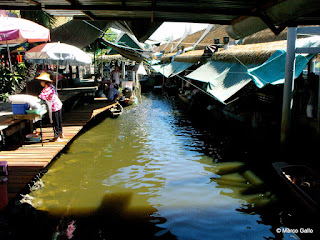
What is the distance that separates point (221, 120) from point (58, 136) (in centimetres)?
847

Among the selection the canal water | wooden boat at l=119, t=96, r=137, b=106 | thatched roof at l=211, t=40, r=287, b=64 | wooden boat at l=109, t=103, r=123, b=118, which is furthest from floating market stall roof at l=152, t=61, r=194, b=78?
the canal water

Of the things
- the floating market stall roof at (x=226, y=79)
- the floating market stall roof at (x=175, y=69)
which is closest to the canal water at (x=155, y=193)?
the floating market stall roof at (x=226, y=79)

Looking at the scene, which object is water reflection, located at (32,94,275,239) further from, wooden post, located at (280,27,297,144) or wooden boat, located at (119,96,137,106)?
wooden boat, located at (119,96,137,106)

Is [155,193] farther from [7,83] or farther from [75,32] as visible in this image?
[75,32]

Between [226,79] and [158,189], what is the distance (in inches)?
241

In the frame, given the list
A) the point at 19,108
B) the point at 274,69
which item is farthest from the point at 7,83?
the point at 274,69

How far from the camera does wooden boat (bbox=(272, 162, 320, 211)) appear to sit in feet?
15.6

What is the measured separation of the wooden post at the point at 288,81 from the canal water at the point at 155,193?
153 cm

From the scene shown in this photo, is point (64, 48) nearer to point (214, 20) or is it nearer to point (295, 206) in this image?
point (214, 20)

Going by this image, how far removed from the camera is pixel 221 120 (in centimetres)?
1340

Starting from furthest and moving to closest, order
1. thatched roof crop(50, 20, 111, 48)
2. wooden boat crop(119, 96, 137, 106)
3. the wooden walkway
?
wooden boat crop(119, 96, 137, 106) < thatched roof crop(50, 20, 111, 48) < the wooden walkway

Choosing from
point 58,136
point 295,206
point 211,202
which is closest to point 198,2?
point 211,202

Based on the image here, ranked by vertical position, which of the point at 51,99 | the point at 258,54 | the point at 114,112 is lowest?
the point at 114,112

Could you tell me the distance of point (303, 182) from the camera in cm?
524
